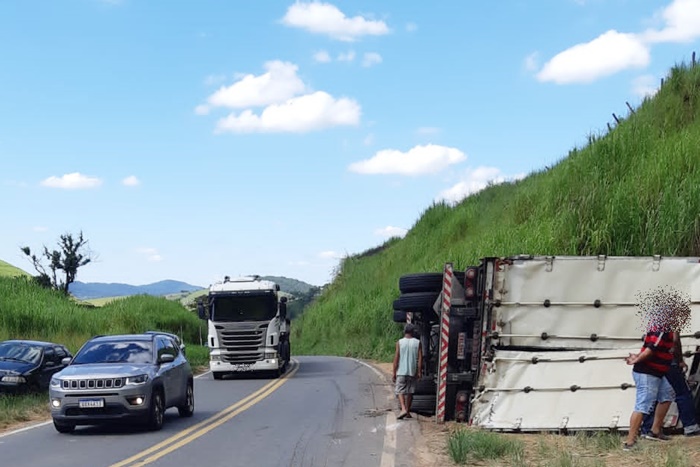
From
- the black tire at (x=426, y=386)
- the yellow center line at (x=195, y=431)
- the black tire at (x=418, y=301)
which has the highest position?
the black tire at (x=418, y=301)

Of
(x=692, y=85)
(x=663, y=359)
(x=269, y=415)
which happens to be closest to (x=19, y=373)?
(x=269, y=415)

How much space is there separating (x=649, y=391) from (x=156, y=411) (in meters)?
7.86

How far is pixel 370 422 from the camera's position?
45.9ft

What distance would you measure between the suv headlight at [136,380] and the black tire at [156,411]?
329 mm

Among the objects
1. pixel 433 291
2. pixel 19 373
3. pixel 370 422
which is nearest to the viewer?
pixel 370 422

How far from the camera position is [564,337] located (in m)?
12.2

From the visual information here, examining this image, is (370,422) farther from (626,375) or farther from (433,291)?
(626,375)

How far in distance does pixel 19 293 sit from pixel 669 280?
3811 centimetres

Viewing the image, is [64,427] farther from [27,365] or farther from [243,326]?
[243,326]

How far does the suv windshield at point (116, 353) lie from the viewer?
13914 mm

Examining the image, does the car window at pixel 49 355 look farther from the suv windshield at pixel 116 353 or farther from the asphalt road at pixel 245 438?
the suv windshield at pixel 116 353

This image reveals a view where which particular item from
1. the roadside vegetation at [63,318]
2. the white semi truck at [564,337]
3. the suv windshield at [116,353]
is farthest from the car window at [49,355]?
the roadside vegetation at [63,318]

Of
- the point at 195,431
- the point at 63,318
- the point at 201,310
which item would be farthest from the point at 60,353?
the point at 63,318

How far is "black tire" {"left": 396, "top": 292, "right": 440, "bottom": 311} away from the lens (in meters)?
15.0
